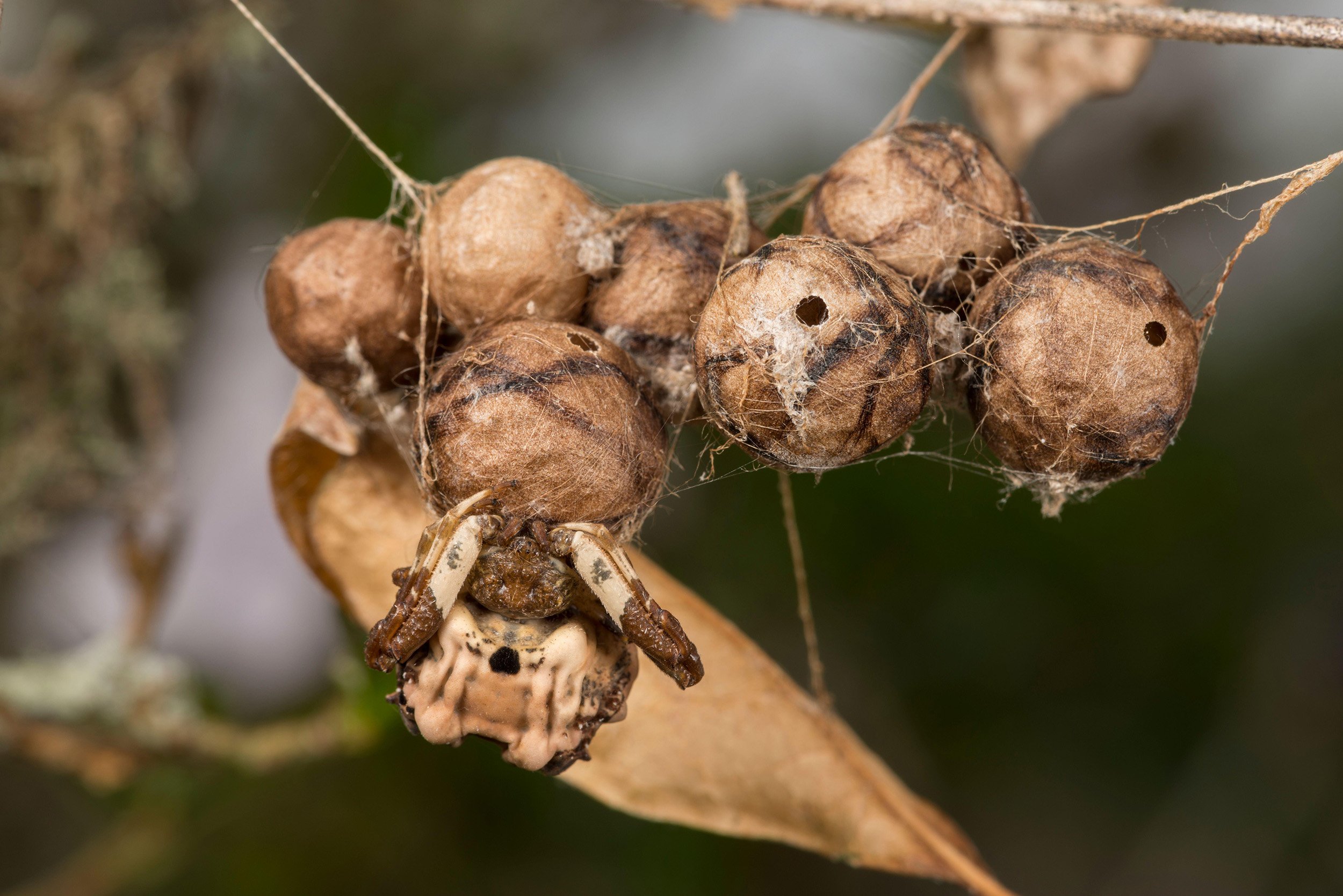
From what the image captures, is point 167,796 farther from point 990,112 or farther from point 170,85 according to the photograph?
point 990,112

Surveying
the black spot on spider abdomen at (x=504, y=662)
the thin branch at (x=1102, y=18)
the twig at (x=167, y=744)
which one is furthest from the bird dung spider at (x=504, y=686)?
the twig at (x=167, y=744)

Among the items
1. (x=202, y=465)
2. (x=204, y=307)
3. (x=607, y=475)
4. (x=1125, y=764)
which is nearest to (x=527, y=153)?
(x=204, y=307)

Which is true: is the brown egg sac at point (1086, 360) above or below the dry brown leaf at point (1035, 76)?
below

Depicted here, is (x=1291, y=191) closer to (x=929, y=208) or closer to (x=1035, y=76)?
(x=929, y=208)

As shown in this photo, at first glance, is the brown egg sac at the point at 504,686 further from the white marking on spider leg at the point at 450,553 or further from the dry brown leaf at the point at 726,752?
the dry brown leaf at the point at 726,752

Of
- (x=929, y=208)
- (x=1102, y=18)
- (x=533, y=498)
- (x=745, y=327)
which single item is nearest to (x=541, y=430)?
(x=533, y=498)

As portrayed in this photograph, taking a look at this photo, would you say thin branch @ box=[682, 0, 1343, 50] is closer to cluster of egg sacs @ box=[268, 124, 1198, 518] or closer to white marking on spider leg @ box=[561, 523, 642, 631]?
cluster of egg sacs @ box=[268, 124, 1198, 518]
